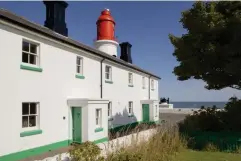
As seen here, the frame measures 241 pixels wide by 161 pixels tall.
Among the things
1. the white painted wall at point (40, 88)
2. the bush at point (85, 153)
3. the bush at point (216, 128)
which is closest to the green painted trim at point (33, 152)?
the white painted wall at point (40, 88)

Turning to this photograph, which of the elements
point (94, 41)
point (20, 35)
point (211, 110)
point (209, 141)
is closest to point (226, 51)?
point (209, 141)

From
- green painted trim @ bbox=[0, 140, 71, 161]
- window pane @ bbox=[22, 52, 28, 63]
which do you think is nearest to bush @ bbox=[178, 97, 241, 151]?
green painted trim @ bbox=[0, 140, 71, 161]

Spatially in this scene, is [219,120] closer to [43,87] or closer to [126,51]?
[43,87]

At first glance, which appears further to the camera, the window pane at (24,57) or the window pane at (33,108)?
the window pane at (33,108)

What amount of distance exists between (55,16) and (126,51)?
1335cm

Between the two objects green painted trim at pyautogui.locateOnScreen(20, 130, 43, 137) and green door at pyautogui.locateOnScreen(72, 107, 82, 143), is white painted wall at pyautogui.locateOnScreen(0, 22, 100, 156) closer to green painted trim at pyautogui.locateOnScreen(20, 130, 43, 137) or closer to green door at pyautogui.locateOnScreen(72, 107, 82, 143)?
green painted trim at pyautogui.locateOnScreen(20, 130, 43, 137)

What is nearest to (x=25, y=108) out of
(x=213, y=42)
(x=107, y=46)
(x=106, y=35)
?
(x=213, y=42)

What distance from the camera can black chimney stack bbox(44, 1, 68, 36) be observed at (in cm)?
1711

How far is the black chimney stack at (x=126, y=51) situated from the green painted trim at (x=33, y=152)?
1674 centimetres

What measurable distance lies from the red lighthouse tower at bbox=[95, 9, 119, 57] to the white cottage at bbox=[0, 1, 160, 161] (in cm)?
844

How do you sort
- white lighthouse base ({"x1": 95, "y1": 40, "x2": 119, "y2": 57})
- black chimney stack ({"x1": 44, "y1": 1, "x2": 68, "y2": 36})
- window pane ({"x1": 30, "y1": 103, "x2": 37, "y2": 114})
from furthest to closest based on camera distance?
white lighthouse base ({"x1": 95, "y1": 40, "x2": 119, "y2": 57}) < black chimney stack ({"x1": 44, "y1": 1, "x2": 68, "y2": 36}) < window pane ({"x1": 30, "y1": 103, "x2": 37, "y2": 114})

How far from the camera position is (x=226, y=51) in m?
14.0

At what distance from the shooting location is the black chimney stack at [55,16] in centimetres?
1711

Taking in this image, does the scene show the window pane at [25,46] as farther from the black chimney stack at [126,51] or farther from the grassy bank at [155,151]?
the black chimney stack at [126,51]
